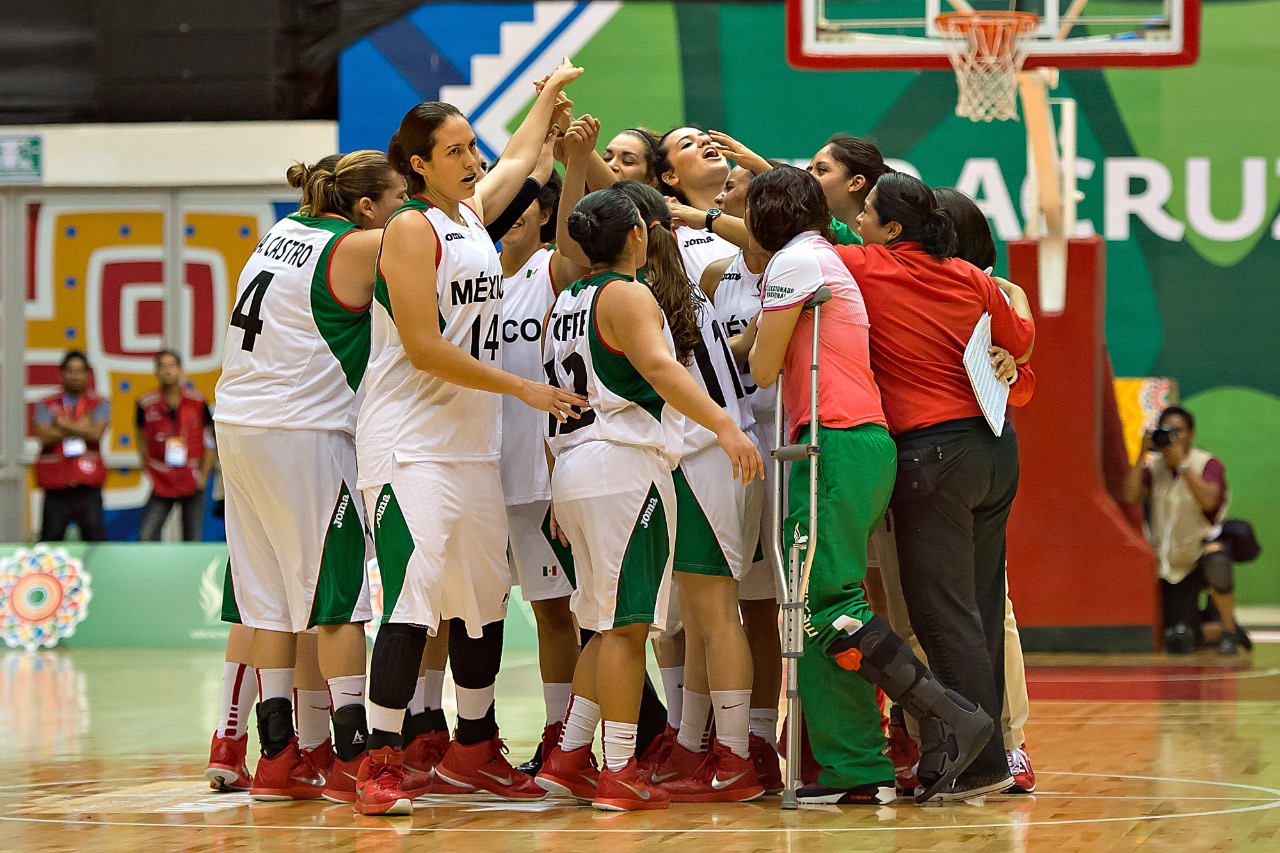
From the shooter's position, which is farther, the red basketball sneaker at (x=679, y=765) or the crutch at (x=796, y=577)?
the red basketball sneaker at (x=679, y=765)

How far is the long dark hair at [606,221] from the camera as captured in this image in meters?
5.34

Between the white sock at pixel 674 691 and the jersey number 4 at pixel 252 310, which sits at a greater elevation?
the jersey number 4 at pixel 252 310

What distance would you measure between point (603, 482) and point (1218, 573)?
7129 mm

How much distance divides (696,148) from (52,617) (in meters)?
7.44

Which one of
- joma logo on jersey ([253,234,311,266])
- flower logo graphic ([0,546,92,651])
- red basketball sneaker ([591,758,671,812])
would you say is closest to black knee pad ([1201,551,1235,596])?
red basketball sneaker ([591,758,671,812])

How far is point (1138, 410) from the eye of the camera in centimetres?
1365

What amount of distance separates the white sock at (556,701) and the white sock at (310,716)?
0.75 meters

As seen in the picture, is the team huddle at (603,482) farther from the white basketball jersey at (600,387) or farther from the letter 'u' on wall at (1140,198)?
the letter 'u' on wall at (1140,198)

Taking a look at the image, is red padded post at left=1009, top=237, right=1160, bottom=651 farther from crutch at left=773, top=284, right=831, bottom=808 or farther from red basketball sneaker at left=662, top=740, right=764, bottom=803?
crutch at left=773, top=284, right=831, bottom=808

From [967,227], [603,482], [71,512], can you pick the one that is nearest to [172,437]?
[71,512]

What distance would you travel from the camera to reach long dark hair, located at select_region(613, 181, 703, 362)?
214 inches

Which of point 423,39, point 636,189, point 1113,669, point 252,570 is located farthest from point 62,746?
point 423,39

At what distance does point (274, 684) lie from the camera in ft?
18.3

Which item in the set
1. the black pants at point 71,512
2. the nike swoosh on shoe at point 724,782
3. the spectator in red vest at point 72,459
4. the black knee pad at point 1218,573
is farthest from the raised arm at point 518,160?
the black pants at point 71,512
